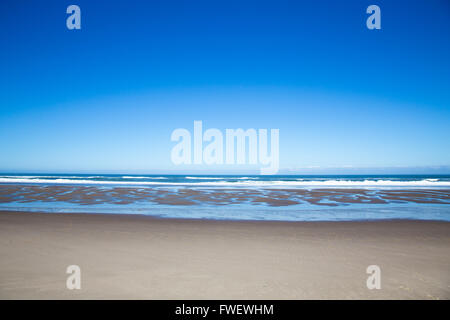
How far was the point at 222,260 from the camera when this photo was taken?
4.59 metres

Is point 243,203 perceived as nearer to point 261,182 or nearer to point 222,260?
point 222,260

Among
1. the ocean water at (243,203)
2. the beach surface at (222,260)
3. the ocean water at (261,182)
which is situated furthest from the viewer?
the ocean water at (261,182)

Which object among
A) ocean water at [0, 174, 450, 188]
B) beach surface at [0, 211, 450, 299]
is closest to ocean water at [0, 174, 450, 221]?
beach surface at [0, 211, 450, 299]

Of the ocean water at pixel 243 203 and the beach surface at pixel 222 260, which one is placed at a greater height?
the beach surface at pixel 222 260

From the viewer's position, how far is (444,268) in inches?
172

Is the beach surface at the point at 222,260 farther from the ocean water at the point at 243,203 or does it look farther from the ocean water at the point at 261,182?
the ocean water at the point at 261,182

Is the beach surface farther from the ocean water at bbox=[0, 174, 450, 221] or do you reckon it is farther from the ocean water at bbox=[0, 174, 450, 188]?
the ocean water at bbox=[0, 174, 450, 188]

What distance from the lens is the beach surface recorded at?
3479 millimetres

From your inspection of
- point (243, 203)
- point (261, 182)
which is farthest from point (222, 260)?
point (261, 182)

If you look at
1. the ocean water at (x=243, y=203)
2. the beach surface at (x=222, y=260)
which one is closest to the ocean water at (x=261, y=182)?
the ocean water at (x=243, y=203)

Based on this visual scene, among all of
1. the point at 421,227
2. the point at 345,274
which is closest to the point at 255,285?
the point at 345,274

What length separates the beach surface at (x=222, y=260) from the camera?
348 cm
